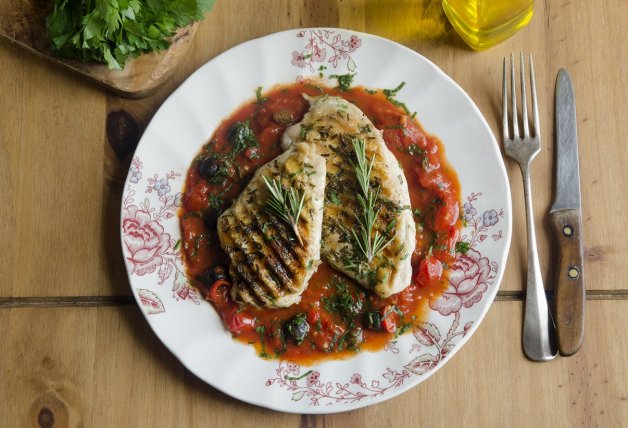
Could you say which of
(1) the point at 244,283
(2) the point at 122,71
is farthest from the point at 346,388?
(2) the point at 122,71

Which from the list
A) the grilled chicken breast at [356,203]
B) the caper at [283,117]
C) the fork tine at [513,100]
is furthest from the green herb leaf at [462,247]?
the caper at [283,117]

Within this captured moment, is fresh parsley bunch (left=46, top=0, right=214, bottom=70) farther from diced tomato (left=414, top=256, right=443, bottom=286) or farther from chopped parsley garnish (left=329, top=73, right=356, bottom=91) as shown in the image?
diced tomato (left=414, top=256, right=443, bottom=286)

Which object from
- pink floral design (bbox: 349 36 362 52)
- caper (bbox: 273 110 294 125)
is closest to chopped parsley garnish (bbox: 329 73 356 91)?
pink floral design (bbox: 349 36 362 52)

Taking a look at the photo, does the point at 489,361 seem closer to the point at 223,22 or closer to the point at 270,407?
the point at 270,407

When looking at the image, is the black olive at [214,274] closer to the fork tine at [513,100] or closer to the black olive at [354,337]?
the black olive at [354,337]

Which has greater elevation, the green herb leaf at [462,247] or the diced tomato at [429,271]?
the green herb leaf at [462,247]
